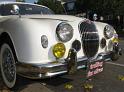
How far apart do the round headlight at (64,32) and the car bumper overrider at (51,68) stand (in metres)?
0.23

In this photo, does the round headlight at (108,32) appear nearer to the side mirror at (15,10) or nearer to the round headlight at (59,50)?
the round headlight at (59,50)

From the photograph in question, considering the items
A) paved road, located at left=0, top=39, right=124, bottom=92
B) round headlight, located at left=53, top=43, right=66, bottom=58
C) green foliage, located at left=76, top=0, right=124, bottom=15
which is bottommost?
green foliage, located at left=76, top=0, right=124, bottom=15

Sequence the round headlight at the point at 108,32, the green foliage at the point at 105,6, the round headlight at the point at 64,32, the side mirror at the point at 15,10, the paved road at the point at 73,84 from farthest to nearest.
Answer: the green foliage at the point at 105,6, the side mirror at the point at 15,10, the round headlight at the point at 108,32, the paved road at the point at 73,84, the round headlight at the point at 64,32

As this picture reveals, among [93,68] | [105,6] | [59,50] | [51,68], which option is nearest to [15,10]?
[59,50]

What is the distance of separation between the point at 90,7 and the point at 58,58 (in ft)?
101

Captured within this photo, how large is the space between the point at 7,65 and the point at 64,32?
3.97 feet

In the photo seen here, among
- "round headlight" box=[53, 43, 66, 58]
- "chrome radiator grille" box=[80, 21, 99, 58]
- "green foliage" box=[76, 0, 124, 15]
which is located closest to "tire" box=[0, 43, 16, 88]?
"round headlight" box=[53, 43, 66, 58]

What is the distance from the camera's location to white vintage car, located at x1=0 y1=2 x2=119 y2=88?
16.2ft

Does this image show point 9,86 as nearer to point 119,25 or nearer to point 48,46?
point 48,46

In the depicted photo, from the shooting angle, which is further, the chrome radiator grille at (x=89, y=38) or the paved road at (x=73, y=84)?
the paved road at (x=73, y=84)

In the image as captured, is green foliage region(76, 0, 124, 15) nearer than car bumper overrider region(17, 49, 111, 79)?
No

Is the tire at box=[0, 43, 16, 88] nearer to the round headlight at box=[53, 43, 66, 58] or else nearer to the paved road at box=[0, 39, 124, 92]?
the paved road at box=[0, 39, 124, 92]

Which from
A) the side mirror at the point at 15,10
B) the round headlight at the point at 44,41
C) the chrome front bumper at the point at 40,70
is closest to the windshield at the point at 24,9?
the side mirror at the point at 15,10

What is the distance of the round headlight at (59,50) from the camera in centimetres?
506
